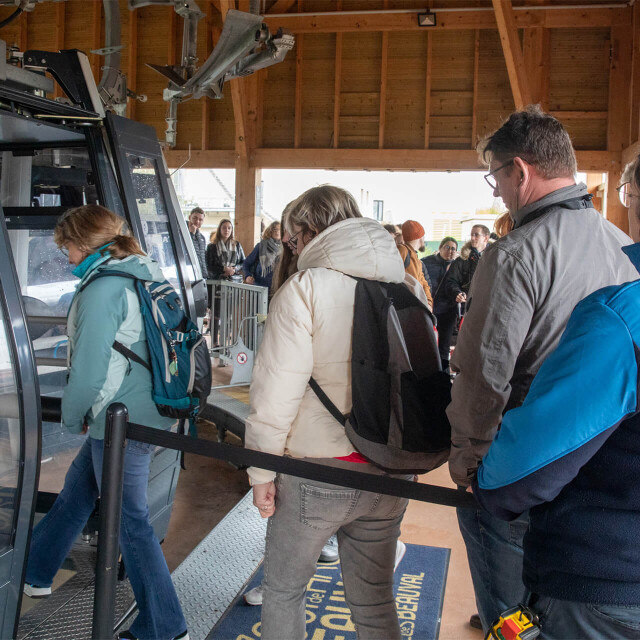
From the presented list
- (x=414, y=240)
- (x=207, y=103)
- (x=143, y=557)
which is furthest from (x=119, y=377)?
(x=207, y=103)

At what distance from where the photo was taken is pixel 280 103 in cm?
1222

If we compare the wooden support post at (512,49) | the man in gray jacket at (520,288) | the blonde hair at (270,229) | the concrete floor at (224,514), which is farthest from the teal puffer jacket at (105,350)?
the wooden support post at (512,49)

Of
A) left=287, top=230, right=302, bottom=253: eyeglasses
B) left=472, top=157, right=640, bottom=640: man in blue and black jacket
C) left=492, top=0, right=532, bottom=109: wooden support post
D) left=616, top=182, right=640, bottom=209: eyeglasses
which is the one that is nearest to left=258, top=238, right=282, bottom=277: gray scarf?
left=492, top=0, right=532, bottom=109: wooden support post

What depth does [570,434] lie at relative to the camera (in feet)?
4.07

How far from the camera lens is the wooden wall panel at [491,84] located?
11344 millimetres

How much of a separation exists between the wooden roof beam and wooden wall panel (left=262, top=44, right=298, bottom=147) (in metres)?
0.87

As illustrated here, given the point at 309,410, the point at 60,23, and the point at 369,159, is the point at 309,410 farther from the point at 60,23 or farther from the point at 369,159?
the point at 60,23

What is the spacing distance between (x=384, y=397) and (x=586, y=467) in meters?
0.70

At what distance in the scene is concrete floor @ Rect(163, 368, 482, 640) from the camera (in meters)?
3.19

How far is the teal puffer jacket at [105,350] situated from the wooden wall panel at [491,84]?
9795 millimetres

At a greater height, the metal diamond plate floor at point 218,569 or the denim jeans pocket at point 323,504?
the denim jeans pocket at point 323,504

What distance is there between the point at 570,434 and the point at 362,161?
10.8 meters

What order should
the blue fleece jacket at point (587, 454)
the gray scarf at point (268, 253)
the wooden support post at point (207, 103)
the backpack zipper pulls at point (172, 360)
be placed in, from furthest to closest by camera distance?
the wooden support post at point (207, 103), the gray scarf at point (268, 253), the backpack zipper pulls at point (172, 360), the blue fleece jacket at point (587, 454)

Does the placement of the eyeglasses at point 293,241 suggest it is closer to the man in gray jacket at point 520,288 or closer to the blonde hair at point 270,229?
the man in gray jacket at point 520,288
